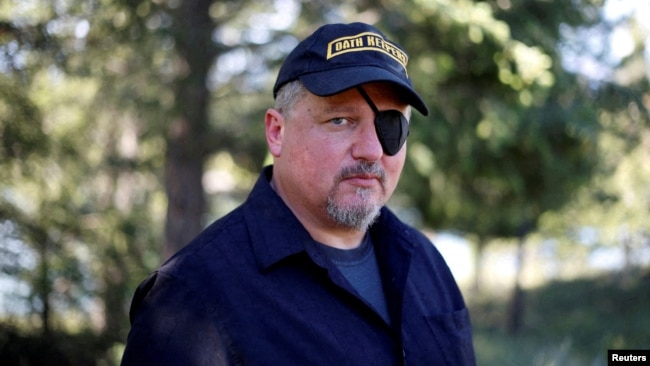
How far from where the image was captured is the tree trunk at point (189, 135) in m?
5.64

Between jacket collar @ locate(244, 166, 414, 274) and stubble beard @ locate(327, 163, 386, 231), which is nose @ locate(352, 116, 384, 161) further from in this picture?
jacket collar @ locate(244, 166, 414, 274)

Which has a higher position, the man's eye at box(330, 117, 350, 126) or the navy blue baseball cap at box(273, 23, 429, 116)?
the navy blue baseball cap at box(273, 23, 429, 116)

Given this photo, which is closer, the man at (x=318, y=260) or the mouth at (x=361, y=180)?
the man at (x=318, y=260)

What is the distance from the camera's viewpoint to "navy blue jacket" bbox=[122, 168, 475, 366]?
1713 millimetres

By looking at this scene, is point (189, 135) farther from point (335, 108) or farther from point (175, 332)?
point (175, 332)

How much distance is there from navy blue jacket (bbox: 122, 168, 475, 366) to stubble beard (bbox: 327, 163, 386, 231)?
0.40 feet

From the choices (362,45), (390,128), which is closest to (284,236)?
(390,128)

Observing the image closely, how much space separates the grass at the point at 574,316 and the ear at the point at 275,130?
7723mm

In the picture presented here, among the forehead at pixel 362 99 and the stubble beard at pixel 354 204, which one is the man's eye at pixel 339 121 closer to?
the forehead at pixel 362 99

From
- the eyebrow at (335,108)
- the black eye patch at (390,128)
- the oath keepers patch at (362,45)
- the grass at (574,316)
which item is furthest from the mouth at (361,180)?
the grass at (574,316)

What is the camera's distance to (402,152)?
2158 millimetres

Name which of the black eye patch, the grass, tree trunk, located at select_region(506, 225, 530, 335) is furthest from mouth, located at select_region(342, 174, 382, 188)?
tree trunk, located at select_region(506, 225, 530, 335)

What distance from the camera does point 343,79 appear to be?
6.41ft

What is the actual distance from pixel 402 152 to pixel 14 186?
4.15 metres
